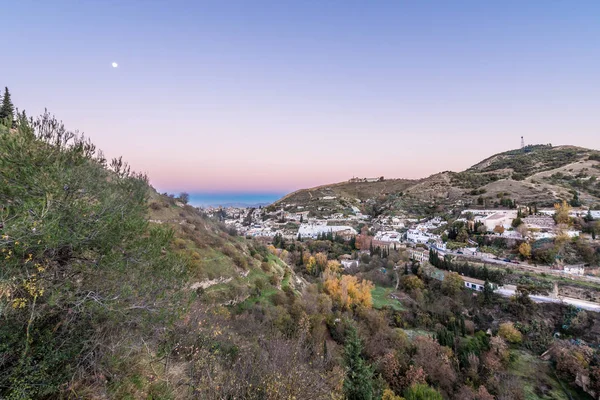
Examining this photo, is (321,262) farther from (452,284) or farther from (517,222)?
(517,222)

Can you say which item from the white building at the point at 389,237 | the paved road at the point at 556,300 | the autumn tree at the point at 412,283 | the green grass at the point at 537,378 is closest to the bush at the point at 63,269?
the green grass at the point at 537,378

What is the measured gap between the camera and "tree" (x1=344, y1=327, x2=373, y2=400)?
885 cm

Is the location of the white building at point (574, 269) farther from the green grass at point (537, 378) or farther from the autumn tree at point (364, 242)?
the autumn tree at point (364, 242)

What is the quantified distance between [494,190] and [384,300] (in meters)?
42.4

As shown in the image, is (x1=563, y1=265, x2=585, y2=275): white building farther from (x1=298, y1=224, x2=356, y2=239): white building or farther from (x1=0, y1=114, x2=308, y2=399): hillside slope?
(x1=0, y1=114, x2=308, y2=399): hillside slope

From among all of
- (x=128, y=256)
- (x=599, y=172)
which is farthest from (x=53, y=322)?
(x=599, y=172)

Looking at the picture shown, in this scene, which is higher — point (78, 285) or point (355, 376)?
point (78, 285)

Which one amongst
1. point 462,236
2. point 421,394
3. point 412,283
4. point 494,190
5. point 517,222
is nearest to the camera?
point 421,394

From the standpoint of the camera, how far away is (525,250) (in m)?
27.1

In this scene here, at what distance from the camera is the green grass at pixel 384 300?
23.6 meters

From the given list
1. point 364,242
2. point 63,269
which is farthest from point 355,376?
point 364,242

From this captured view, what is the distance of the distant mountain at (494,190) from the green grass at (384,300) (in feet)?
98.1

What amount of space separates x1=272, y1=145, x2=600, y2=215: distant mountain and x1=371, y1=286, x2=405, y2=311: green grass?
29891 mm

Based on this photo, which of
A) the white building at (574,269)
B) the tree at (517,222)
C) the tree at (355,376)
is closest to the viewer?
the tree at (355,376)
